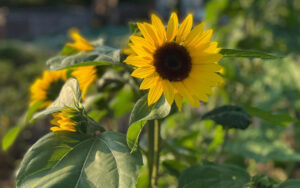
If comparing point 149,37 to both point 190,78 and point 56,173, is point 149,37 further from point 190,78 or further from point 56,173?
point 56,173

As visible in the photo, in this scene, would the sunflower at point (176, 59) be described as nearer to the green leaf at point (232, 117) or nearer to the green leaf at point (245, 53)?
the green leaf at point (245, 53)

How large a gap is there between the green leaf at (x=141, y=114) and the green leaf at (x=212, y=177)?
143mm

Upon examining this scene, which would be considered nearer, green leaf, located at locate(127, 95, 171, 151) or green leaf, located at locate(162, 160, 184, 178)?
green leaf, located at locate(127, 95, 171, 151)

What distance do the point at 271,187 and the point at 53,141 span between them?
0.37 metres

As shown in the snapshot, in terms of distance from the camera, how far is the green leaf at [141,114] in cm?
50

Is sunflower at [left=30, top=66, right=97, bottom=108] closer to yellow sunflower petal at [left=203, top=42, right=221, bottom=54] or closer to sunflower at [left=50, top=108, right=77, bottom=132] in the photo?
Result: sunflower at [left=50, top=108, right=77, bottom=132]

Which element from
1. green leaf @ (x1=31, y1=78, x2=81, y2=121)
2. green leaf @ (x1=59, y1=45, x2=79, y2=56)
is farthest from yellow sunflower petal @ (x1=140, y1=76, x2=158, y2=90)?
green leaf @ (x1=59, y1=45, x2=79, y2=56)

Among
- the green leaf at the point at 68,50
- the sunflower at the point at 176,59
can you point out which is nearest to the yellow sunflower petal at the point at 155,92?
the sunflower at the point at 176,59

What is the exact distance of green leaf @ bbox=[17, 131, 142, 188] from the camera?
0.48 metres

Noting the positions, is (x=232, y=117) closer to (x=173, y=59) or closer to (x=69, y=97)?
(x=173, y=59)

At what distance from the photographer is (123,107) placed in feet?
3.31

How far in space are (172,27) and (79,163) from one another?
0.81ft

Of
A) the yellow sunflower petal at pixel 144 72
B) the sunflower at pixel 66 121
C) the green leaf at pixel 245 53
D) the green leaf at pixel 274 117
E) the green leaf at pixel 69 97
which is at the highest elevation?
the green leaf at pixel 245 53

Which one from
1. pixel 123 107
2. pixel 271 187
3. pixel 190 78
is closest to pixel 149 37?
pixel 190 78
